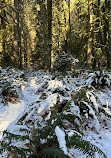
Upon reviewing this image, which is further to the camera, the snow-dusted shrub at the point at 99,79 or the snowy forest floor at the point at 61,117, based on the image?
the snow-dusted shrub at the point at 99,79

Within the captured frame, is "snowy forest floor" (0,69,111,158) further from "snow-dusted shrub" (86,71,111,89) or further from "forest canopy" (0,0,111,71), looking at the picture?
"forest canopy" (0,0,111,71)

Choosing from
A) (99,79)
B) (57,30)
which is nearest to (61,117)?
(99,79)

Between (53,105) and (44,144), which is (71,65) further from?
(44,144)

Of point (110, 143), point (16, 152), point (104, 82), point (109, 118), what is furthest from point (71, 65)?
point (16, 152)

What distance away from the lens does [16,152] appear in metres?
1.21

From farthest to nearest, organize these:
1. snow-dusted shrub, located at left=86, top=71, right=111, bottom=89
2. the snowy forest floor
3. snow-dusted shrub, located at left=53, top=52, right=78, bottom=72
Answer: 1. snow-dusted shrub, located at left=53, top=52, right=78, bottom=72
2. snow-dusted shrub, located at left=86, top=71, right=111, bottom=89
3. the snowy forest floor

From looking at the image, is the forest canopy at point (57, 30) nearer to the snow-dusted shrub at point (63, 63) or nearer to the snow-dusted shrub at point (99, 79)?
the snow-dusted shrub at point (63, 63)

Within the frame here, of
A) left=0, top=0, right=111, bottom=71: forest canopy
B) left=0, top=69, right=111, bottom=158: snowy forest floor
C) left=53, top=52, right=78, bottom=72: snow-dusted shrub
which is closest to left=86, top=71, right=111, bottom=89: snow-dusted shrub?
left=0, top=69, right=111, bottom=158: snowy forest floor

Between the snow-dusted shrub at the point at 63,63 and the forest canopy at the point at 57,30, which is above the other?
the forest canopy at the point at 57,30

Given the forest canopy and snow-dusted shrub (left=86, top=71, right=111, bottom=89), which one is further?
the forest canopy

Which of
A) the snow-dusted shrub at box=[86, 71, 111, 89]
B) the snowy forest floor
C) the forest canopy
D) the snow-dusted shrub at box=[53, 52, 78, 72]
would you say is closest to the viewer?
the snowy forest floor

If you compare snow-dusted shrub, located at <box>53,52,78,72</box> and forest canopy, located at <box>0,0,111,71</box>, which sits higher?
forest canopy, located at <box>0,0,111,71</box>

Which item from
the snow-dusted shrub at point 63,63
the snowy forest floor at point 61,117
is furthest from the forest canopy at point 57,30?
the snowy forest floor at point 61,117

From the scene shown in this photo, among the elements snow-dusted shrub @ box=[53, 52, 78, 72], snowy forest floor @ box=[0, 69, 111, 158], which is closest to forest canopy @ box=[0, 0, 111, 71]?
snow-dusted shrub @ box=[53, 52, 78, 72]
